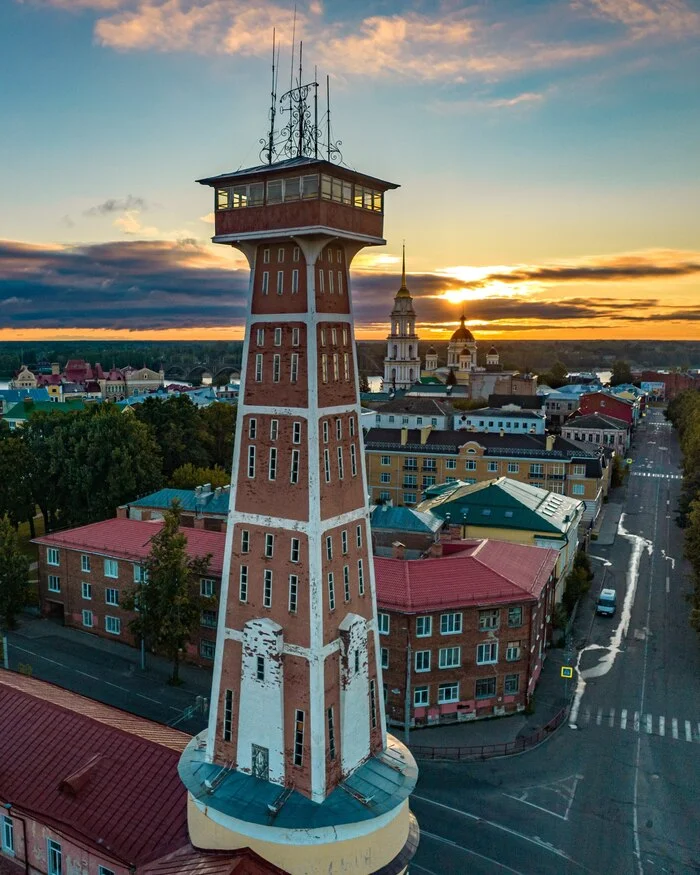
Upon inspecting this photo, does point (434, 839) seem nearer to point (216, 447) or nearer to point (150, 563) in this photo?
point (150, 563)

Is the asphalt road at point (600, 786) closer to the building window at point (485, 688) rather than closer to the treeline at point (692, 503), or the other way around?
the treeline at point (692, 503)

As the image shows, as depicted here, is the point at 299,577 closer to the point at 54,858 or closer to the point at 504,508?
the point at 54,858

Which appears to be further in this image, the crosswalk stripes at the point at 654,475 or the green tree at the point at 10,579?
the crosswalk stripes at the point at 654,475

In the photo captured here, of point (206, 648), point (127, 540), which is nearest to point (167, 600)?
point (206, 648)

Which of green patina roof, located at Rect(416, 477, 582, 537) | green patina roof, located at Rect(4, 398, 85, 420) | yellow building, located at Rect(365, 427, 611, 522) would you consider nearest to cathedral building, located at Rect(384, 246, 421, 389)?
green patina roof, located at Rect(4, 398, 85, 420)

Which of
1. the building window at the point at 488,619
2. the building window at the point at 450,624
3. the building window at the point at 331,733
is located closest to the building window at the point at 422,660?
the building window at the point at 450,624

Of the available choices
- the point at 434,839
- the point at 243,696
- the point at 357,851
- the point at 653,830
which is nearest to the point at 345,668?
the point at 243,696
